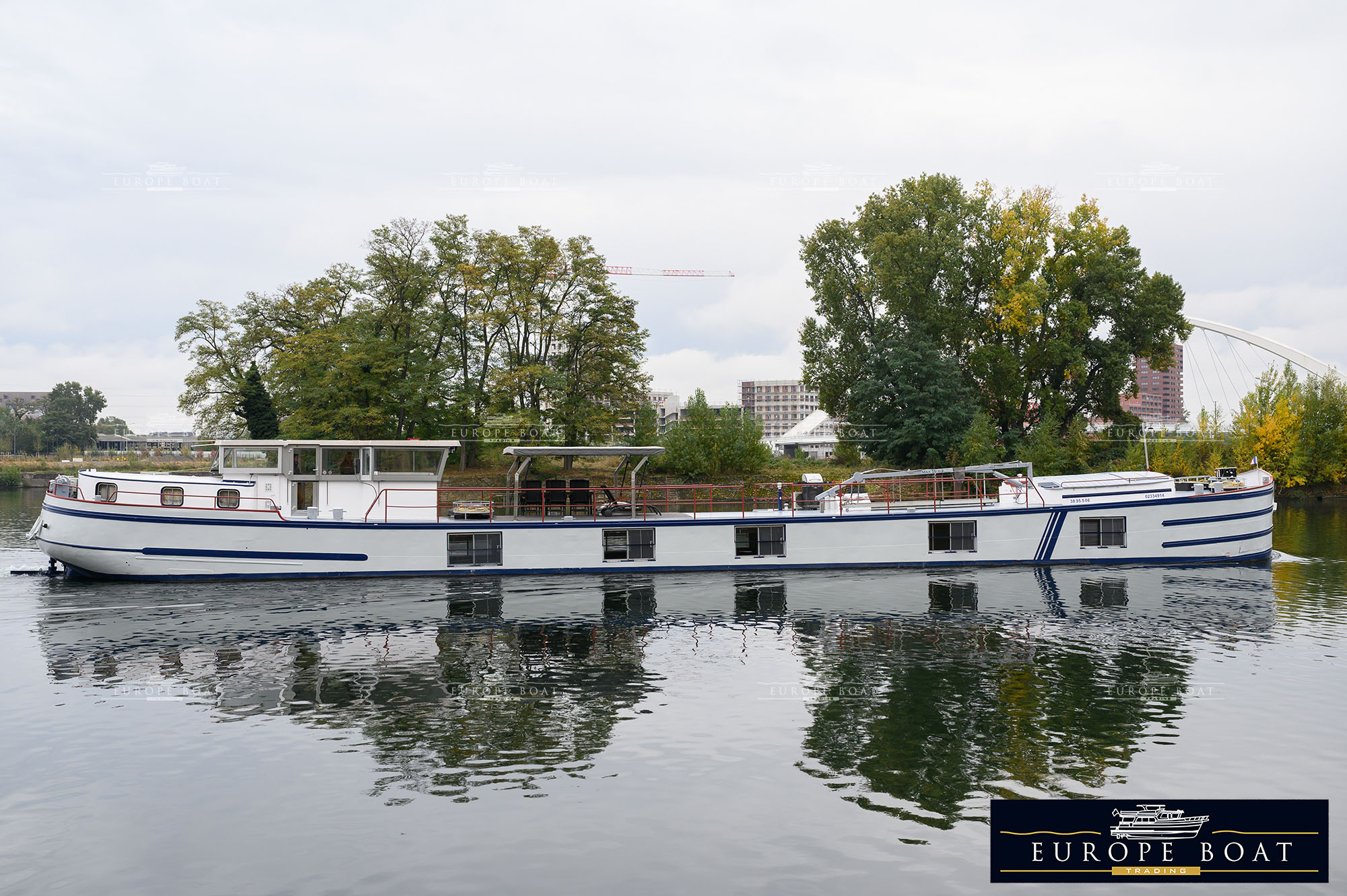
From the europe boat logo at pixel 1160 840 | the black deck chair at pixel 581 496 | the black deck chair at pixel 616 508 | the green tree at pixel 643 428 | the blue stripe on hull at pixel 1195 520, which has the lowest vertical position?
the europe boat logo at pixel 1160 840

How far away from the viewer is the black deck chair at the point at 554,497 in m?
32.3

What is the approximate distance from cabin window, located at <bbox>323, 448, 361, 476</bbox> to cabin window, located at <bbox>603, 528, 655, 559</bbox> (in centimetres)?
1001

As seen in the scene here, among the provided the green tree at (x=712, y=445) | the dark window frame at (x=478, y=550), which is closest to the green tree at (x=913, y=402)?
the green tree at (x=712, y=445)

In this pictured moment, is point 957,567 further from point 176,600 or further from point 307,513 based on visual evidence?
point 176,600

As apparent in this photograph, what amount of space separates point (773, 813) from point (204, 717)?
1086cm

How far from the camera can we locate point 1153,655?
19703 mm

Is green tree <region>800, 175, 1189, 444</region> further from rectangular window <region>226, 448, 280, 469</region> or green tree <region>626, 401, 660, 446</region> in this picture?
rectangular window <region>226, 448, 280, 469</region>

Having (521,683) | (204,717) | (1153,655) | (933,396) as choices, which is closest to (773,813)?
(521,683)

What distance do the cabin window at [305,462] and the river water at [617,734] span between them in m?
6.53

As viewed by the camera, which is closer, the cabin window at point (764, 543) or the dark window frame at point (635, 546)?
the dark window frame at point (635, 546)

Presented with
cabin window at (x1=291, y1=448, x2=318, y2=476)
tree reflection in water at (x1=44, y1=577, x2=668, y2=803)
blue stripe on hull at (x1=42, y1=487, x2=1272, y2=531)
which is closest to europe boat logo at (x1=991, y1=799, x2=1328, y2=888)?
tree reflection in water at (x1=44, y1=577, x2=668, y2=803)

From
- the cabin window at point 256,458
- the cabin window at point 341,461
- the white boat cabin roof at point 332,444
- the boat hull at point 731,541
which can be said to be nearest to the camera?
the boat hull at point 731,541

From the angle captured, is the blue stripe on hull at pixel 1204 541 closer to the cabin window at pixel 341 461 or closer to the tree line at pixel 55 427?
the cabin window at pixel 341 461

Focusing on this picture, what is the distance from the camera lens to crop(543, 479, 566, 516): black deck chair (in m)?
32.3
